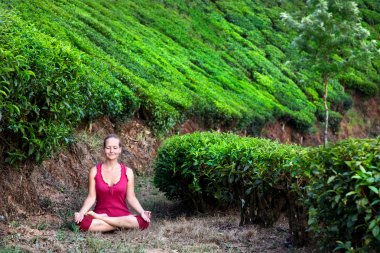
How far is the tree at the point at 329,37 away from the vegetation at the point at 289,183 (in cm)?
1255

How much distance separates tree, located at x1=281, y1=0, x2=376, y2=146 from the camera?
20.7 metres

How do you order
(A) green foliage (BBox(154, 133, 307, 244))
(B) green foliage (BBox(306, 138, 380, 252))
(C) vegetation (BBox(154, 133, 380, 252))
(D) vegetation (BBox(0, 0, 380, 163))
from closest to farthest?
(B) green foliage (BBox(306, 138, 380, 252)) → (C) vegetation (BBox(154, 133, 380, 252)) → (A) green foliage (BBox(154, 133, 307, 244)) → (D) vegetation (BBox(0, 0, 380, 163))

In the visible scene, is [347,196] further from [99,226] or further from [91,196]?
[91,196]

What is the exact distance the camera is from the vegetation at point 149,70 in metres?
6.54

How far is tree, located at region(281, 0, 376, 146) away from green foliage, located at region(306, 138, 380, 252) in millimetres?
16287

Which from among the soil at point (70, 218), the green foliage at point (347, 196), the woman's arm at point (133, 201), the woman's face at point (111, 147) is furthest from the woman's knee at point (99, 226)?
the green foliage at point (347, 196)

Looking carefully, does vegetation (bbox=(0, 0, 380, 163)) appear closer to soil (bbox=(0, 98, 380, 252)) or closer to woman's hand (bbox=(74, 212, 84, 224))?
soil (bbox=(0, 98, 380, 252))

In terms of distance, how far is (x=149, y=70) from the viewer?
638 inches

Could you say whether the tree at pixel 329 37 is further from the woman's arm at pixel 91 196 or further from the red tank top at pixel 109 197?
the woman's arm at pixel 91 196

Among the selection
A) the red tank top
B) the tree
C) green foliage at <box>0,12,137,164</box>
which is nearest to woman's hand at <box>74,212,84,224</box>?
the red tank top

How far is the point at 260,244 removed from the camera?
6.25m

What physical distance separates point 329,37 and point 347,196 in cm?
1707

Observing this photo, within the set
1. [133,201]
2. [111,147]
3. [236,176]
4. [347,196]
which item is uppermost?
[111,147]

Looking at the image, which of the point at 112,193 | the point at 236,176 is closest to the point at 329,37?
the point at 236,176
